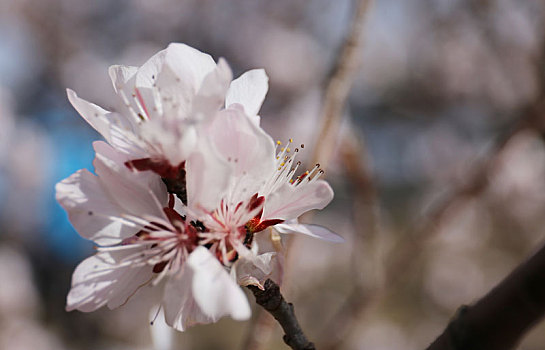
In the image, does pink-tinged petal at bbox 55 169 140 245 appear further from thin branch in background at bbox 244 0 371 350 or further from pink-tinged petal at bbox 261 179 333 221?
thin branch in background at bbox 244 0 371 350

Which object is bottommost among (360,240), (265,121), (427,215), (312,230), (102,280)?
(265,121)

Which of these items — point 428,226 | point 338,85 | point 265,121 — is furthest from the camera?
point 265,121

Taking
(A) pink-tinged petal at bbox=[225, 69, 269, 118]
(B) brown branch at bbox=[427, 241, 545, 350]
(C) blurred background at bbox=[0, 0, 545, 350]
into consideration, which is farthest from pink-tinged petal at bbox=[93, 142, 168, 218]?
(C) blurred background at bbox=[0, 0, 545, 350]

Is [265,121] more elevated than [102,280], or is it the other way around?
[102,280]

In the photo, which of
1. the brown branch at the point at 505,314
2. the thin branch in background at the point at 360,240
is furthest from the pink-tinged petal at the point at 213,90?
the thin branch in background at the point at 360,240

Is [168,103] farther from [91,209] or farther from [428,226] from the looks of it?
[428,226]

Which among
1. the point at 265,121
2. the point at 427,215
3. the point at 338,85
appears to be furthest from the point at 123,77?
the point at 265,121

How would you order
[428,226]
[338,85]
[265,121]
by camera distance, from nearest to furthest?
[338,85]
[428,226]
[265,121]
